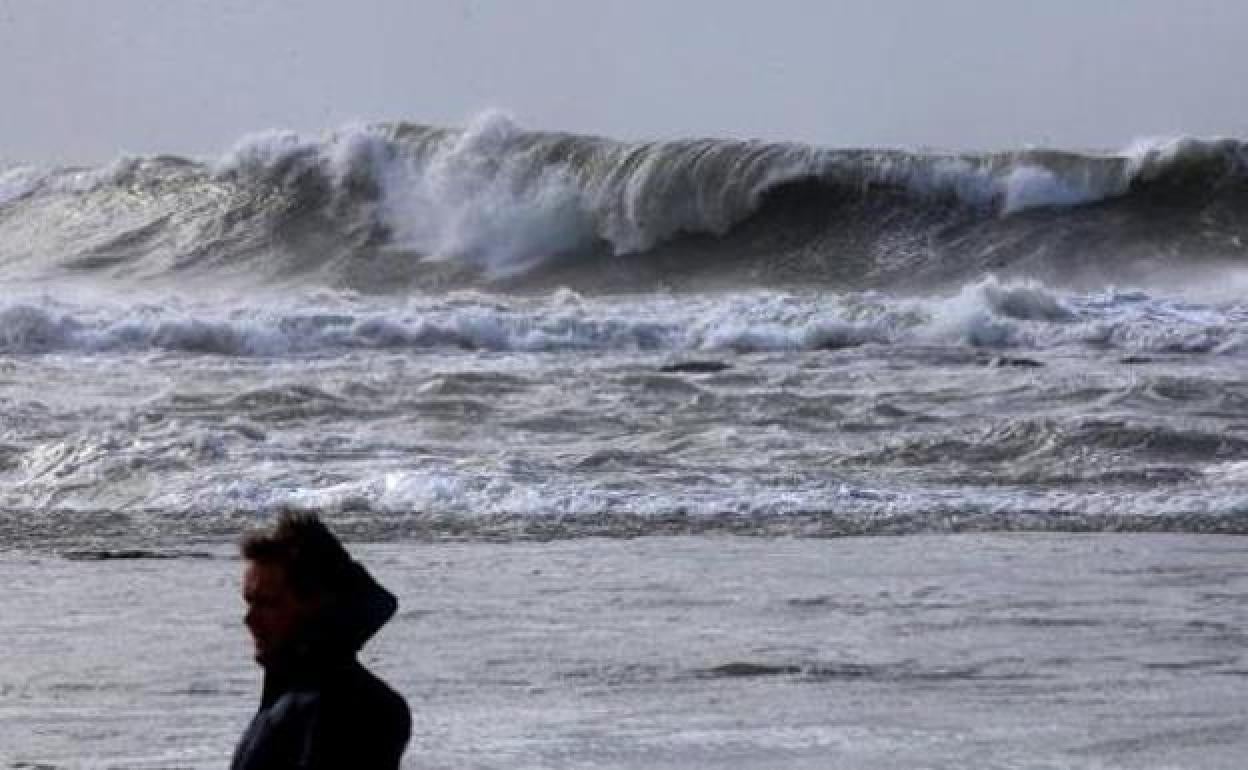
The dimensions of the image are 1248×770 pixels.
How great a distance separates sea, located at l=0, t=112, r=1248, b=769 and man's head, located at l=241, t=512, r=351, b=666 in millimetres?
3252

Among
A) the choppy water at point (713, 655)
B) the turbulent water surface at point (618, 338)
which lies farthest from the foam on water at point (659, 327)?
the choppy water at point (713, 655)

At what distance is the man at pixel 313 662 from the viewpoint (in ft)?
11.0

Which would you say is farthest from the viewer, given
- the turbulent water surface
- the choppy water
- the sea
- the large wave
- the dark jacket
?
the large wave

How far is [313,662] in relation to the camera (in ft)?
11.1

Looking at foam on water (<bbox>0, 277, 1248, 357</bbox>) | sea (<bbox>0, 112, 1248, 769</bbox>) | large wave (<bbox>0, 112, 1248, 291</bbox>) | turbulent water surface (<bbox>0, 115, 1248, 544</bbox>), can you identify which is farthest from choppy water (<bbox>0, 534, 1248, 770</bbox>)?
large wave (<bbox>0, 112, 1248, 291</bbox>)

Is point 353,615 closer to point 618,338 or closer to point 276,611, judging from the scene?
point 276,611

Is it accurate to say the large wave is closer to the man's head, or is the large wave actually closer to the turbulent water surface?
the turbulent water surface

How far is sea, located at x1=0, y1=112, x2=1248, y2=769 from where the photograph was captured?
7320 mm

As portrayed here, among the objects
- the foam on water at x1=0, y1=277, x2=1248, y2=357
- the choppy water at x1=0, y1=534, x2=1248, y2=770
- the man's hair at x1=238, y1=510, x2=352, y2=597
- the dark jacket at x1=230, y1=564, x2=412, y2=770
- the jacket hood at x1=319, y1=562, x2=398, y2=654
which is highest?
the man's hair at x1=238, y1=510, x2=352, y2=597

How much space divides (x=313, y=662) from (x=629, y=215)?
2990 centimetres

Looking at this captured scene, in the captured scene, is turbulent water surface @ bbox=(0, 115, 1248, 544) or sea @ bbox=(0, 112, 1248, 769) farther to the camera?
turbulent water surface @ bbox=(0, 115, 1248, 544)

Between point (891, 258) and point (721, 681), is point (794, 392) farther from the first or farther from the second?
point (891, 258)

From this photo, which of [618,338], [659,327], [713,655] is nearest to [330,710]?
[713,655]

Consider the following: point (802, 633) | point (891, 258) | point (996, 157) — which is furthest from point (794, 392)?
point (996, 157)
